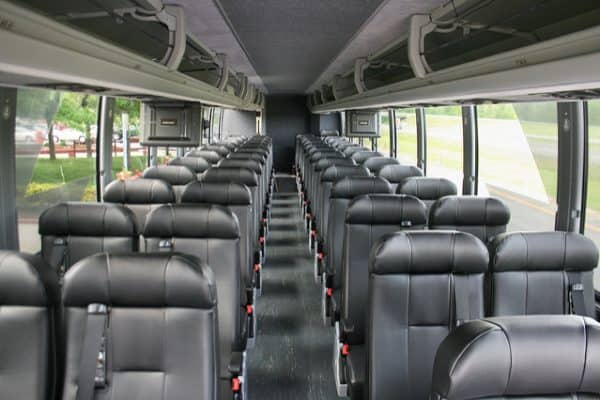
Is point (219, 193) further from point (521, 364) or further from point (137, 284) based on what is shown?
point (521, 364)

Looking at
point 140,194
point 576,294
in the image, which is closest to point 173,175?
point 140,194

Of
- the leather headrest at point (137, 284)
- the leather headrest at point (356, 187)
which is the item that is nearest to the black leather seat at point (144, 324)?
the leather headrest at point (137, 284)

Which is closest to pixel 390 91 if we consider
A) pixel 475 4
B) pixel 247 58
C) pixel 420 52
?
pixel 420 52

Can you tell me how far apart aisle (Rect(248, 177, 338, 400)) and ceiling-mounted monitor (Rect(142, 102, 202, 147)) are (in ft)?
7.74

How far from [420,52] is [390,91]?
46.4 inches

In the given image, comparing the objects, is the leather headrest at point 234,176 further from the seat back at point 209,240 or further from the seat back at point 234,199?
the seat back at point 209,240

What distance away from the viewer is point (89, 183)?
21.9ft

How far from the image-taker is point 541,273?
10.8 ft

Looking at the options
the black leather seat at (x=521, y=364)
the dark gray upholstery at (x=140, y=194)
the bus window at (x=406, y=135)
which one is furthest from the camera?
the bus window at (x=406, y=135)

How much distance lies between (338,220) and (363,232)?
121 centimetres

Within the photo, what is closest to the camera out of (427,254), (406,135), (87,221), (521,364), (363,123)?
(521,364)

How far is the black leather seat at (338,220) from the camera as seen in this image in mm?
5293

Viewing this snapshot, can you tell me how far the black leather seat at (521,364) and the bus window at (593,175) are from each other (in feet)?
11.5

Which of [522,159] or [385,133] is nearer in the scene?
[522,159]
